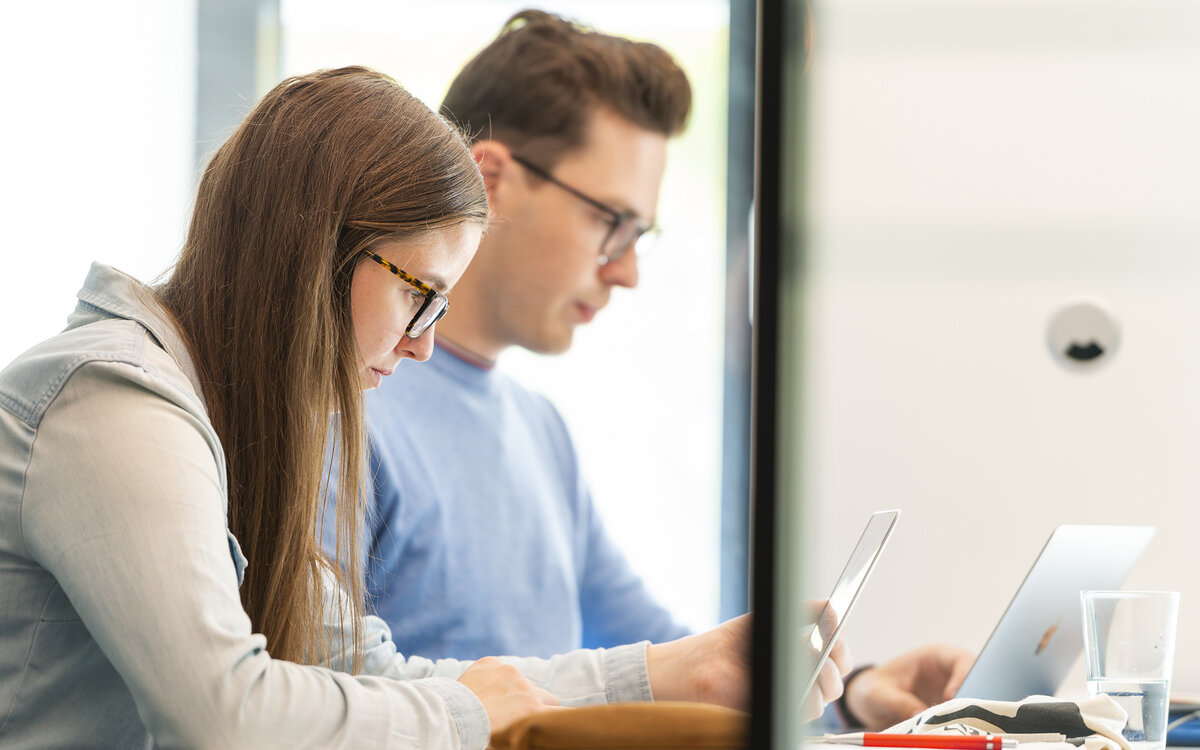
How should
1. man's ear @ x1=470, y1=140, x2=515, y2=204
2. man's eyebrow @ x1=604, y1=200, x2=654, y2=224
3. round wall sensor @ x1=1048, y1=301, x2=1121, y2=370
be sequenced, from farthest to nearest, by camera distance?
man's eyebrow @ x1=604, y1=200, x2=654, y2=224, man's ear @ x1=470, y1=140, x2=515, y2=204, round wall sensor @ x1=1048, y1=301, x2=1121, y2=370

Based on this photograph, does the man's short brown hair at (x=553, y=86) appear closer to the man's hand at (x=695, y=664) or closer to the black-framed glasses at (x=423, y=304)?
the black-framed glasses at (x=423, y=304)

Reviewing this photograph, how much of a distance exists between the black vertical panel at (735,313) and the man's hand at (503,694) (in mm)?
1423

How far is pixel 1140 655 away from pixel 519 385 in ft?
4.21

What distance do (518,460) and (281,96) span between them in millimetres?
968

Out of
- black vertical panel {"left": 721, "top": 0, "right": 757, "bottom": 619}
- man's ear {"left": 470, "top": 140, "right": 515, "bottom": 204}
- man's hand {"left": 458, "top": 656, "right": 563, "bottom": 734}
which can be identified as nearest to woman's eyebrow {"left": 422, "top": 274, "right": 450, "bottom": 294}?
man's hand {"left": 458, "top": 656, "right": 563, "bottom": 734}

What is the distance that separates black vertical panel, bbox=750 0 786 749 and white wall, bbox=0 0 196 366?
1.66 m

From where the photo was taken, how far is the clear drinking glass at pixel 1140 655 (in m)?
0.76

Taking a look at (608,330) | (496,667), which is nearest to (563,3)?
(608,330)

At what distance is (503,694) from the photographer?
2.43 feet

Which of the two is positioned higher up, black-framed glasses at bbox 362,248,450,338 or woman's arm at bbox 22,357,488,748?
black-framed glasses at bbox 362,248,450,338

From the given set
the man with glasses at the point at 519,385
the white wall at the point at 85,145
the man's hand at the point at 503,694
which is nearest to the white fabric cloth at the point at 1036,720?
the man's hand at the point at 503,694

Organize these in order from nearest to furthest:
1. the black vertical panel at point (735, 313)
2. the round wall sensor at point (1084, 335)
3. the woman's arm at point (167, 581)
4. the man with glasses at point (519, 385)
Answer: the woman's arm at point (167, 581) < the round wall sensor at point (1084, 335) < the man with glasses at point (519, 385) < the black vertical panel at point (735, 313)

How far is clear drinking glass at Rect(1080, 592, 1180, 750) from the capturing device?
2.50 feet

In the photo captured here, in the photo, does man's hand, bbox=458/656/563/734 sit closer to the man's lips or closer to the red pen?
the red pen
